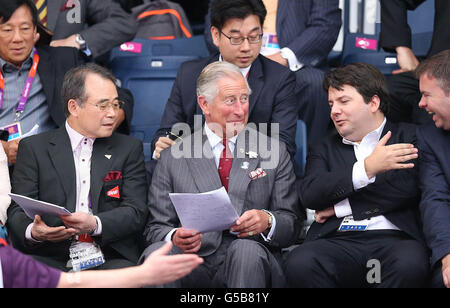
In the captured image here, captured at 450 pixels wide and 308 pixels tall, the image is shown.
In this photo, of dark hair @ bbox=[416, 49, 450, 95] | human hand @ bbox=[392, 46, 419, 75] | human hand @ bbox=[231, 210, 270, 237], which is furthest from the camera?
human hand @ bbox=[392, 46, 419, 75]

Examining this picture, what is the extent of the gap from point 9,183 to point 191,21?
3.09 meters

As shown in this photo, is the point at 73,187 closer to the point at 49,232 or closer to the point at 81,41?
the point at 49,232

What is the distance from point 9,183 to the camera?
11.8 feet

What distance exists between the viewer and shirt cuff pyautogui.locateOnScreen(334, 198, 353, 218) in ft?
11.2

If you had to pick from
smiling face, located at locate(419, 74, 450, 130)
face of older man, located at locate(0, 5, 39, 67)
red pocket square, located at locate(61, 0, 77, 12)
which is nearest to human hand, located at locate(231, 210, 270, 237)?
smiling face, located at locate(419, 74, 450, 130)

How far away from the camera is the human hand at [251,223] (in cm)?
316

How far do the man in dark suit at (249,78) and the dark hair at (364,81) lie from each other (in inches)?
19.9

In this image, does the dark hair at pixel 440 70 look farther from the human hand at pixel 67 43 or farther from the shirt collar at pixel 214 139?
the human hand at pixel 67 43

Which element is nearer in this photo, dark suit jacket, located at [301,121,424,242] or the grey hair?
dark suit jacket, located at [301,121,424,242]

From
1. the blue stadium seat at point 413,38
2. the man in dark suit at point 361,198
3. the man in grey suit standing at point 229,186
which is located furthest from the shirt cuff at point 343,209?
the blue stadium seat at point 413,38

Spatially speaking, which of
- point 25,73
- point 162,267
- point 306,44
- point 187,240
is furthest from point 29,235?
point 306,44

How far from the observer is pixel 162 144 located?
12.2 feet

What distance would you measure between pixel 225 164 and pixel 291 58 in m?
1.31

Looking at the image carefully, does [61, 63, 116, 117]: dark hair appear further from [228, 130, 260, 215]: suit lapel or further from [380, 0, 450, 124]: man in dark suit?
[380, 0, 450, 124]: man in dark suit
